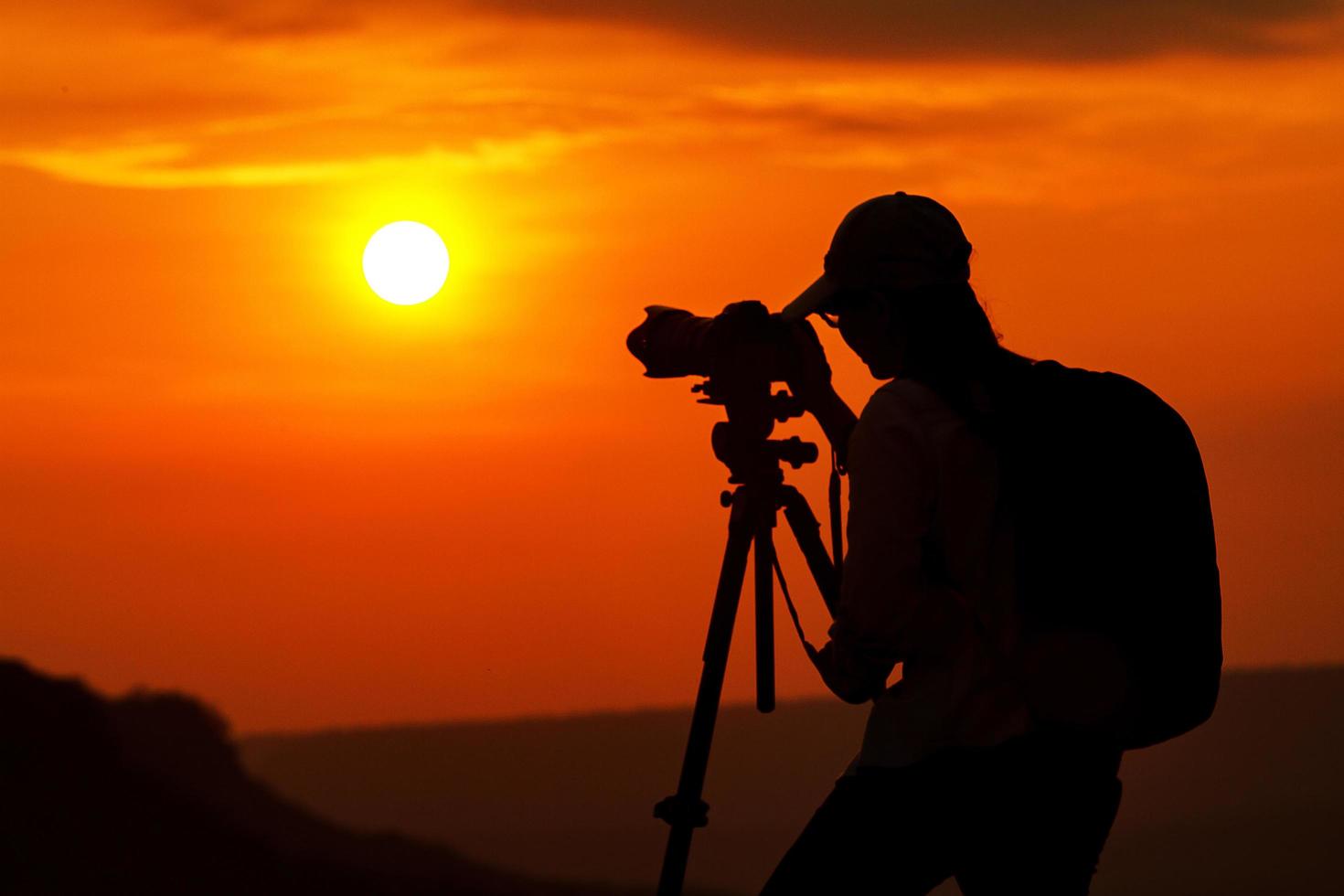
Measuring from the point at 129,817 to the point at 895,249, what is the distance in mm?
16232

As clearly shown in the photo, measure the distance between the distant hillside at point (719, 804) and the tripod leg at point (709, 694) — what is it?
67.1 m

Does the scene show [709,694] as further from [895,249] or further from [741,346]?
[895,249]

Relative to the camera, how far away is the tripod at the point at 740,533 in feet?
17.7

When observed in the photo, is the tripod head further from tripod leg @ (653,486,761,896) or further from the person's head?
the person's head

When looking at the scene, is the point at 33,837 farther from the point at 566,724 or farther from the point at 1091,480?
the point at 566,724

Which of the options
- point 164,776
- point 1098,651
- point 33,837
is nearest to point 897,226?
point 1098,651

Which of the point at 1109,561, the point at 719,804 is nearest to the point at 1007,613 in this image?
the point at 1109,561

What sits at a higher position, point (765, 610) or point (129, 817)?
point (129, 817)

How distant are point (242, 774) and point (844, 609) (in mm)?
20934

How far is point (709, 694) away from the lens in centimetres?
538

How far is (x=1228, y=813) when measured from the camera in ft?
403

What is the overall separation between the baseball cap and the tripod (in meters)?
1.22

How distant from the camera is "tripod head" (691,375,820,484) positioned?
215 inches

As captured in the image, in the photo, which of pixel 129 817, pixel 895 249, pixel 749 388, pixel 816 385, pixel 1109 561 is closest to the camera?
pixel 1109 561
